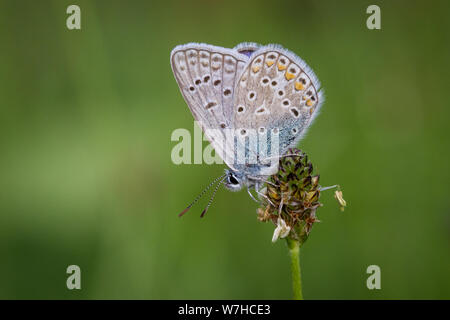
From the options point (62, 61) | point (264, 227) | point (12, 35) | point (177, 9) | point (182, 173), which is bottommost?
point (264, 227)

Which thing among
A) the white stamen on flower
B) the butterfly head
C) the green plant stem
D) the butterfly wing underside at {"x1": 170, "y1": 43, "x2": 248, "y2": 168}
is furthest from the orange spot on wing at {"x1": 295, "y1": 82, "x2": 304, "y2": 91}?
the green plant stem

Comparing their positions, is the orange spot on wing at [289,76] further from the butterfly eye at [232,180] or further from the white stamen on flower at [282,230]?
the white stamen on flower at [282,230]

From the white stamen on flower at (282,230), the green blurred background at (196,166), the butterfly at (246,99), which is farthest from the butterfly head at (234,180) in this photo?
the green blurred background at (196,166)

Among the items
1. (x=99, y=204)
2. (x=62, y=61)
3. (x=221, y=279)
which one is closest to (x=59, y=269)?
(x=99, y=204)

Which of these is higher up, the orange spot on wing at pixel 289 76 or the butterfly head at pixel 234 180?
the orange spot on wing at pixel 289 76

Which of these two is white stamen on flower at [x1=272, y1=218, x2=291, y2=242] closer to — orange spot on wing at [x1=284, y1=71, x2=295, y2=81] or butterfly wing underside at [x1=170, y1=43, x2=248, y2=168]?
butterfly wing underside at [x1=170, y1=43, x2=248, y2=168]

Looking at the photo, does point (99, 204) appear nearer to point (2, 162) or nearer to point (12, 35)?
point (2, 162)
